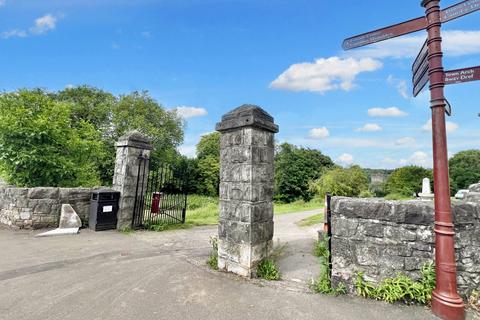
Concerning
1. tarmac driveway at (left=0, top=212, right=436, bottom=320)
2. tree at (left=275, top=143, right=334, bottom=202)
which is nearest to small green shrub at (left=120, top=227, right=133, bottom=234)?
tarmac driveway at (left=0, top=212, right=436, bottom=320)

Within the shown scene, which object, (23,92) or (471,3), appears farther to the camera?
(23,92)

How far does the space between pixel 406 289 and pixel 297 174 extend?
2702cm

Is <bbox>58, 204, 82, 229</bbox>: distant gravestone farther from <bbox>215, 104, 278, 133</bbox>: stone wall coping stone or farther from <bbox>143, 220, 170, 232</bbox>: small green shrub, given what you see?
<bbox>215, 104, 278, 133</bbox>: stone wall coping stone

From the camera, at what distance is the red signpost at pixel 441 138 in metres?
2.84

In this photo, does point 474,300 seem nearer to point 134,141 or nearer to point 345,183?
point 134,141

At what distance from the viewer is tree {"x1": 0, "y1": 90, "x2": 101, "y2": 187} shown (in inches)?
297

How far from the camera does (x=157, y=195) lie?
8.01 metres

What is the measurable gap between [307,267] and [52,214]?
21.0 feet

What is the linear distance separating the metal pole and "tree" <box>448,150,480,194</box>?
39.5m

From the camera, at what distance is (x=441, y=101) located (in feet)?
9.89

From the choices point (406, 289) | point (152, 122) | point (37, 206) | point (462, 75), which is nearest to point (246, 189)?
point (406, 289)

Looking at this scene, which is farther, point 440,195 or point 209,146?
point 209,146

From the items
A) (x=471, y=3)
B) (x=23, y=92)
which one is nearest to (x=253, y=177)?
(x=471, y=3)

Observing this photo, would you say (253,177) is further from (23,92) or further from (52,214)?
(23,92)
